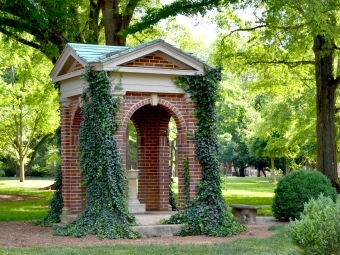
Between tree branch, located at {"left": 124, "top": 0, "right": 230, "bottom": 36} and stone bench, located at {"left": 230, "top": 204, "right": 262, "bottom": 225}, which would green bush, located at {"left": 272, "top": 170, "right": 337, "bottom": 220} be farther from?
tree branch, located at {"left": 124, "top": 0, "right": 230, "bottom": 36}

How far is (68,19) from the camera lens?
20328 millimetres

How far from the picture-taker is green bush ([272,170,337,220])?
653 inches

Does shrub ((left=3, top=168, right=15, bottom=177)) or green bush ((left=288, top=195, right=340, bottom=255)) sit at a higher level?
shrub ((left=3, top=168, right=15, bottom=177))

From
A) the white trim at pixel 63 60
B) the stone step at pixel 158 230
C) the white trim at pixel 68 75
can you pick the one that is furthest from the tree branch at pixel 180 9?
the stone step at pixel 158 230

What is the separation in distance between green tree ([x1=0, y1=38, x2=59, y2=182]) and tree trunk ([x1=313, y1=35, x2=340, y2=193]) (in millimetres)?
13070

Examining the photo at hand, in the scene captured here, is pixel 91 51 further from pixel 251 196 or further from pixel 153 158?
pixel 251 196

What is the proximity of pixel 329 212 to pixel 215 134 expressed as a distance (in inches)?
291

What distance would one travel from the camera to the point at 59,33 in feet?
67.3

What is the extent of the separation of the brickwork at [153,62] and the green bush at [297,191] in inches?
187

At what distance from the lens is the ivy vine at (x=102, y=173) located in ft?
44.7

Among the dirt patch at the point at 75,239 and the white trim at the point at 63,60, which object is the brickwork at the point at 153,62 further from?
the dirt patch at the point at 75,239

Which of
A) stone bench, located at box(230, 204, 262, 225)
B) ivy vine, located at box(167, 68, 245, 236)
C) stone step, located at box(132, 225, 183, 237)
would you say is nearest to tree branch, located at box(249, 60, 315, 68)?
stone bench, located at box(230, 204, 262, 225)

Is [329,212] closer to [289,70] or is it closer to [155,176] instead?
[155,176]

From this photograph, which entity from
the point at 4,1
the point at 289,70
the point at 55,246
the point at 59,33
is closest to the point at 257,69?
the point at 289,70
